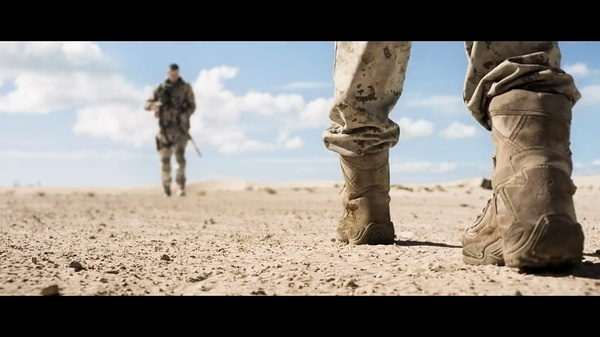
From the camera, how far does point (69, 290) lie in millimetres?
1812

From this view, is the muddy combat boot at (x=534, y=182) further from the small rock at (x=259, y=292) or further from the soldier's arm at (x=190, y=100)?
the soldier's arm at (x=190, y=100)

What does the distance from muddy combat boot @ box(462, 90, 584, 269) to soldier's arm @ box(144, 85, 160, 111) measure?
10.5 m

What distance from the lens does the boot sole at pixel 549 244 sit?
1.75 m

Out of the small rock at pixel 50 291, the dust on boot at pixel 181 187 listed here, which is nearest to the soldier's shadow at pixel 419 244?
the small rock at pixel 50 291

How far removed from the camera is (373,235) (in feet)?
9.44

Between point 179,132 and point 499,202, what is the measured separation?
10321mm

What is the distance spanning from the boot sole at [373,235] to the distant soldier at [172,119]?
30.1 ft

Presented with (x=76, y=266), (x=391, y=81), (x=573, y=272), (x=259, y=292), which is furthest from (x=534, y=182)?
(x=76, y=266)

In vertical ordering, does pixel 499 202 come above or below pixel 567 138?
below

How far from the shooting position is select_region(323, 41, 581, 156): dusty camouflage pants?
193cm

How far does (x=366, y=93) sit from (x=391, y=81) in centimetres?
14
